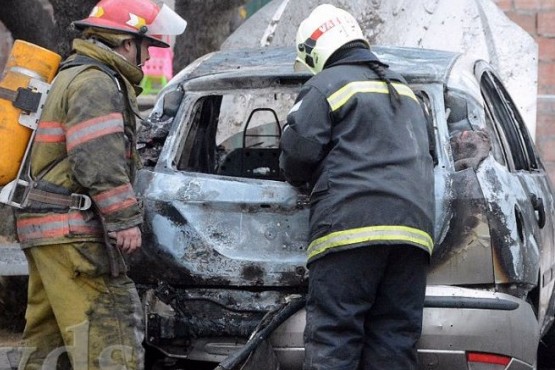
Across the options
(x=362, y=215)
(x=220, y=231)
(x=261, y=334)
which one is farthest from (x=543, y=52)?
(x=261, y=334)

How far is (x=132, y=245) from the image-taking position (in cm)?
465

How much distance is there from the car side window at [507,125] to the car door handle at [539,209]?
0.20 m

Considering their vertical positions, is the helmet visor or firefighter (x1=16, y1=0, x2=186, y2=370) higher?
the helmet visor

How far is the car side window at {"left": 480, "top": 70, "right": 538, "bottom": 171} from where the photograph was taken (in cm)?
581

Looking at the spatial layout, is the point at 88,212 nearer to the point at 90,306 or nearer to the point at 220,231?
the point at 90,306

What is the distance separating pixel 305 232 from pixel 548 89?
594 cm

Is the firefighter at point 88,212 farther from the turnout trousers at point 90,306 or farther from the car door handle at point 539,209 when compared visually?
the car door handle at point 539,209

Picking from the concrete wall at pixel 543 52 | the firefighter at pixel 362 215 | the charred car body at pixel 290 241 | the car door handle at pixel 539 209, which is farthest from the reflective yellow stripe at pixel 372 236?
the concrete wall at pixel 543 52

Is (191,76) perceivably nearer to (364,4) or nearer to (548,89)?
(364,4)

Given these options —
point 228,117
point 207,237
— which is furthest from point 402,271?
point 228,117

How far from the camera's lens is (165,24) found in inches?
197

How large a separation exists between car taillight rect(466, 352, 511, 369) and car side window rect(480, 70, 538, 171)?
1.22m

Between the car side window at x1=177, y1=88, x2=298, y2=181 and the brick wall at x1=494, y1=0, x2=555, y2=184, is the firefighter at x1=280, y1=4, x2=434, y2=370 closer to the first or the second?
the car side window at x1=177, y1=88, x2=298, y2=181

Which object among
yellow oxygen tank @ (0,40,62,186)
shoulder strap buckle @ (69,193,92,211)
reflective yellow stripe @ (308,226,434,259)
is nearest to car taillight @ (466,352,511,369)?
reflective yellow stripe @ (308,226,434,259)
